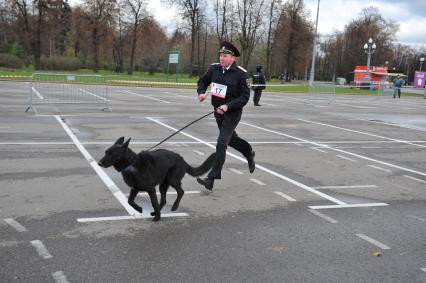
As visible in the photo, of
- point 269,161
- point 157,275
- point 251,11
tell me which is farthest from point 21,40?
point 157,275

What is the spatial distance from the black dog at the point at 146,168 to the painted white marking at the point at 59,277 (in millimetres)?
1183

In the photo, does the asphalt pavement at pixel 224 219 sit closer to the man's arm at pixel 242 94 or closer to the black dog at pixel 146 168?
the black dog at pixel 146 168

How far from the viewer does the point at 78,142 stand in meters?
9.97

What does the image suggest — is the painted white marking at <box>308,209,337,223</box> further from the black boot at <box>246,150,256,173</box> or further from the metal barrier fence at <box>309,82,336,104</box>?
the metal barrier fence at <box>309,82,336,104</box>

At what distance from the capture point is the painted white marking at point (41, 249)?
396 cm

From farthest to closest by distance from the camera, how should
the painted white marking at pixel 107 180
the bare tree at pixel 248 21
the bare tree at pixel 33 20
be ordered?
the bare tree at pixel 248 21, the bare tree at pixel 33 20, the painted white marking at pixel 107 180

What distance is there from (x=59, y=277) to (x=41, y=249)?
0.64m

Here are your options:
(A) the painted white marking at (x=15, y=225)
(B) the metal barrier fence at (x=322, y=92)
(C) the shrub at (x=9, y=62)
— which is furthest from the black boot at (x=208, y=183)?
(C) the shrub at (x=9, y=62)

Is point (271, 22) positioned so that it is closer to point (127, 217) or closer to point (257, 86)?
point (257, 86)

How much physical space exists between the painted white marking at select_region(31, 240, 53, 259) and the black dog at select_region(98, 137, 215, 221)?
914 millimetres

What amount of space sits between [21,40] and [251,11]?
32.8 metres

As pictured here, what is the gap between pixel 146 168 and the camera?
4738mm

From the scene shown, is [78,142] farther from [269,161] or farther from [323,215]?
[323,215]

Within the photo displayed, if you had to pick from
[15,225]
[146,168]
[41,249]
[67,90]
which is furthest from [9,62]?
[41,249]
